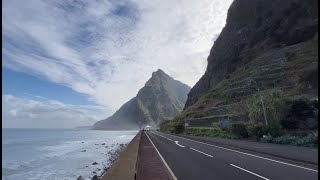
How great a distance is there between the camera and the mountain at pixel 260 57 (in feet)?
207

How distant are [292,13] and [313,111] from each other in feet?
195

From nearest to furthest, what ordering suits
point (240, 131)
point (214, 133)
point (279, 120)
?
point (279, 120) → point (240, 131) → point (214, 133)

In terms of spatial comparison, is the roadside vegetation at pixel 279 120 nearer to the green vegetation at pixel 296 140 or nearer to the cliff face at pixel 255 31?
the green vegetation at pixel 296 140

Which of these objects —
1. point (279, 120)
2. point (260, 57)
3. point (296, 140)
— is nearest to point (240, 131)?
point (279, 120)

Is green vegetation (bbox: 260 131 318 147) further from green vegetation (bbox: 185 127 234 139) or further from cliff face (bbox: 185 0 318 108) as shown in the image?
cliff face (bbox: 185 0 318 108)


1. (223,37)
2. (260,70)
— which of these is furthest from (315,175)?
(223,37)

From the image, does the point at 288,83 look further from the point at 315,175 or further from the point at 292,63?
the point at 315,175

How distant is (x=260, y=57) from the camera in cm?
9075

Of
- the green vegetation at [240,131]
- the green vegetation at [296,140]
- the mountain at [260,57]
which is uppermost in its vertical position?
the mountain at [260,57]

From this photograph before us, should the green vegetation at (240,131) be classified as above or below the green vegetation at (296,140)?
above

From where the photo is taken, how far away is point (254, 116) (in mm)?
43562

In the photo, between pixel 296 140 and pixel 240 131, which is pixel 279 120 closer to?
pixel 240 131

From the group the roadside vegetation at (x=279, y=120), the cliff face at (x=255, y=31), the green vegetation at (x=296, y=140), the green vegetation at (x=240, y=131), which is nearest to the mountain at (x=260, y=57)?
the cliff face at (x=255, y=31)

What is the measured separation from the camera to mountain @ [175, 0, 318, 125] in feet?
207
